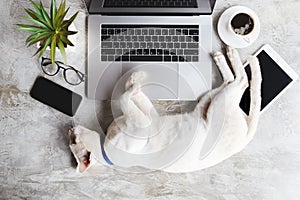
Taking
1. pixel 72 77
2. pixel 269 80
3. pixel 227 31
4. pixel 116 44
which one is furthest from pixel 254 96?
pixel 72 77

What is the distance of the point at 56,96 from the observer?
1.35 meters

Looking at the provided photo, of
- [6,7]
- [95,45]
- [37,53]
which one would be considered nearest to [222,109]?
[95,45]

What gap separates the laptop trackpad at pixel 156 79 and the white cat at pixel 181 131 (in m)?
0.03

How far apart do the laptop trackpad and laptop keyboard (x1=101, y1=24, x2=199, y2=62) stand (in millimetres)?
20

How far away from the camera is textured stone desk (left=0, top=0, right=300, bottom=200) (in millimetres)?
1354

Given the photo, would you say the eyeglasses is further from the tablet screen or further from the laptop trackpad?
the tablet screen

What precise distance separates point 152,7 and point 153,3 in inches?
0.9

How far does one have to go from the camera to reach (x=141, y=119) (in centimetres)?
126

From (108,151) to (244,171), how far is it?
0.45m

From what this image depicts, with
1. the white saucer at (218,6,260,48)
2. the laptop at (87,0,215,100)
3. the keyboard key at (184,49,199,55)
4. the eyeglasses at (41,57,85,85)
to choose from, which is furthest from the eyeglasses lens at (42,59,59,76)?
the white saucer at (218,6,260,48)

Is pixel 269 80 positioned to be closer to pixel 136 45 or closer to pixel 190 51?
pixel 190 51

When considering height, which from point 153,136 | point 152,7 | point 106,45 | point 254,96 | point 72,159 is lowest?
point 72,159

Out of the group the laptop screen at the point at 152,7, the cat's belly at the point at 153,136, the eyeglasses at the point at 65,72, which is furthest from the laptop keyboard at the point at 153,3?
the cat's belly at the point at 153,136

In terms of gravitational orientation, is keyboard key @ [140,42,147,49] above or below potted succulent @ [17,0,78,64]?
below
